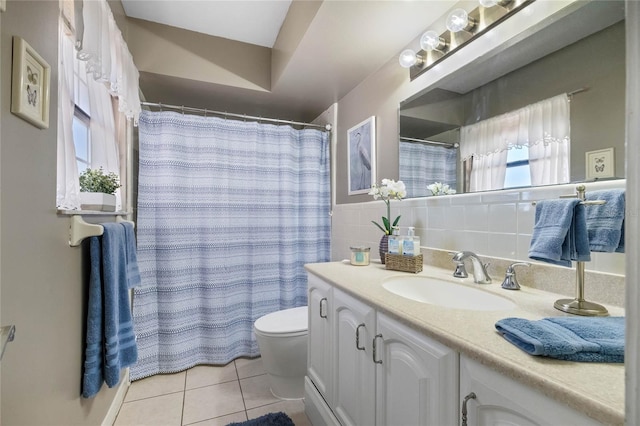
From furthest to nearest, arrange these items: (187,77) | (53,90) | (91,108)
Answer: (187,77) → (91,108) → (53,90)

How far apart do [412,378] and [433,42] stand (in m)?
1.51

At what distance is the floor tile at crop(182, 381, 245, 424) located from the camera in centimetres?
157

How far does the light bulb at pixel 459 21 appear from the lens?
1267 millimetres

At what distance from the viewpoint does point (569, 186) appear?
947 mm

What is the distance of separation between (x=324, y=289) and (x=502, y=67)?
124 cm

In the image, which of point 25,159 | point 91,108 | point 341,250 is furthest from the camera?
point 341,250

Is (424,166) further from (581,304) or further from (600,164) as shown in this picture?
(581,304)

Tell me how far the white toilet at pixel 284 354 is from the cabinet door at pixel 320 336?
135 mm

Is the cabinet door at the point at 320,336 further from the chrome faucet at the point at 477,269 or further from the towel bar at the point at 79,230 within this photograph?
the towel bar at the point at 79,230

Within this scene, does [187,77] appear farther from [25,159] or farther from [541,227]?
[541,227]

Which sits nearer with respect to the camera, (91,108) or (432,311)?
(432,311)

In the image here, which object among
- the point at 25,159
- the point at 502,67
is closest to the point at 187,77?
the point at 25,159

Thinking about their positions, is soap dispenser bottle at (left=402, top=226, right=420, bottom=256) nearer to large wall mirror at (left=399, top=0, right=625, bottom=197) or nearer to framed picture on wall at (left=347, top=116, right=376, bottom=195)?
large wall mirror at (left=399, top=0, right=625, bottom=197)

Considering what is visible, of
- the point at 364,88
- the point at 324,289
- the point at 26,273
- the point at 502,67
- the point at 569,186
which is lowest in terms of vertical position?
the point at 324,289
